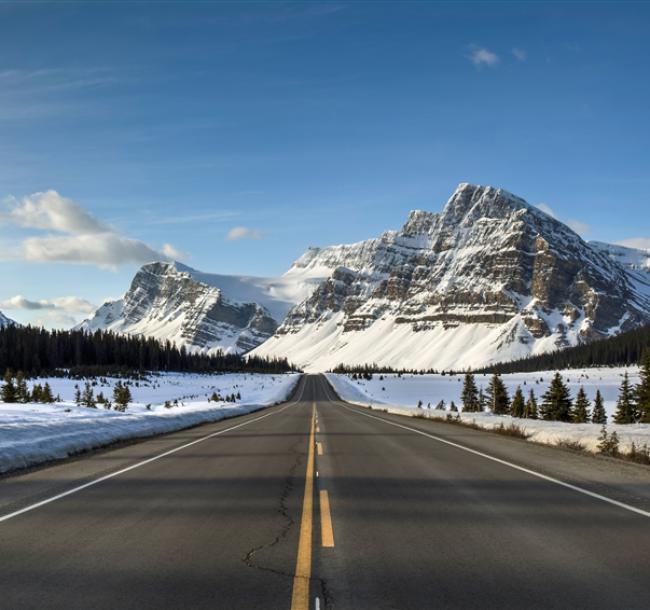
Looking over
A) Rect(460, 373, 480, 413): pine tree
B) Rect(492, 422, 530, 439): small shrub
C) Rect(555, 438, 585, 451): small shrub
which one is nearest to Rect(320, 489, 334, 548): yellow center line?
Rect(555, 438, 585, 451): small shrub

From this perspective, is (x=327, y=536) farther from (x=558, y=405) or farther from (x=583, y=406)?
(x=583, y=406)

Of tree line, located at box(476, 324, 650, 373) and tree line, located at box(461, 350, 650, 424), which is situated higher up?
tree line, located at box(476, 324, 650, 373)

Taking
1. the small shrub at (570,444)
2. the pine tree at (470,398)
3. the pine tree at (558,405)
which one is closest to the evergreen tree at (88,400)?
the small shrub at (570,444)

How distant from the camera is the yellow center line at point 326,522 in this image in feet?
23.3

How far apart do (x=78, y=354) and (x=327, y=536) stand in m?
131

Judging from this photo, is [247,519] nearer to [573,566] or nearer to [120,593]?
[120,593]

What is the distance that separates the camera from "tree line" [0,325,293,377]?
362ft

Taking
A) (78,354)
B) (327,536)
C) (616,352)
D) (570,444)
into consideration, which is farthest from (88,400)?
(616,352)

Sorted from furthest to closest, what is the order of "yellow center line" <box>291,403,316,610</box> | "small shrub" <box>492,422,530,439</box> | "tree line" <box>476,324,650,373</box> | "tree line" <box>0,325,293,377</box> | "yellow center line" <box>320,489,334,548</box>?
"tree line" <box>476,324,650,373</box>, "tree line" <box>0,325,293,377</box>, "small shrub" <box>492,422,530,439</box>, "yellow center line" <box>320,489,334,548</box>, "yellow center line" <box>291,403,316,610</box>

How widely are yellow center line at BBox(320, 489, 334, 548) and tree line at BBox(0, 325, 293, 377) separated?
96944 mm

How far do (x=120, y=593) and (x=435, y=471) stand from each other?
28.1ft

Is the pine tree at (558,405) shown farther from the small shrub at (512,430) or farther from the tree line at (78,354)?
the tree line at (78,354)

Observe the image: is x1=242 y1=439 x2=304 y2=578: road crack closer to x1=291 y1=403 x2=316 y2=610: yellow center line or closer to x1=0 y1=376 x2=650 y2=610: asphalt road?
x1=0 y1=376 x2=650 y2=610: asphalt road

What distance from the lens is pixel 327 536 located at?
7.29 metres
